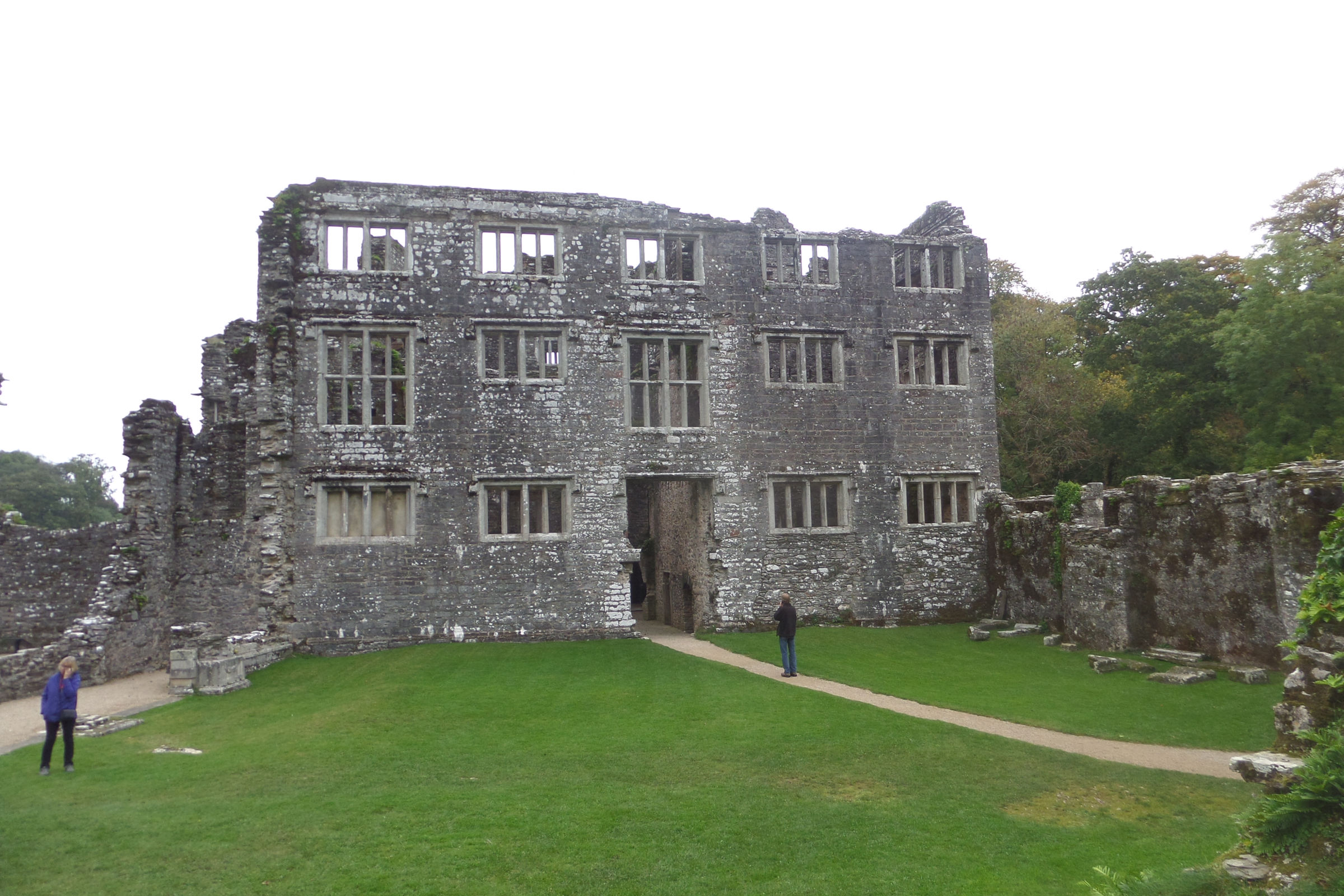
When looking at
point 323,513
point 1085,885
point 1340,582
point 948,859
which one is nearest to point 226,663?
point 323,513

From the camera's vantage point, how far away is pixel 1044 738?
1262 centimetres

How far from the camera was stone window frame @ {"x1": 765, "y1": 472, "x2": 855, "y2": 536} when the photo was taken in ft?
76.8

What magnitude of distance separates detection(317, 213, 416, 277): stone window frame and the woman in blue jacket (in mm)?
12305

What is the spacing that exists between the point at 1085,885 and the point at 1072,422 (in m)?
31.5

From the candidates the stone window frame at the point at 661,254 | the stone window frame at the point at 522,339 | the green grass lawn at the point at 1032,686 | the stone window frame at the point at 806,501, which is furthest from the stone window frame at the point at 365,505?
the stone window frame at the point at 806,501

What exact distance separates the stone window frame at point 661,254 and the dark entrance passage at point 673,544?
17.8ft

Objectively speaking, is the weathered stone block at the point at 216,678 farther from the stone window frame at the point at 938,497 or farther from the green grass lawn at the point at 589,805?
the stone window frame at the point at 938,497

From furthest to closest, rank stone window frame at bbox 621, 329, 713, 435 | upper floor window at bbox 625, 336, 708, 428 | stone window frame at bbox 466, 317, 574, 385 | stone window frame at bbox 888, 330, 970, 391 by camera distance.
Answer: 1. stone window frame at bbox 888, 330, 970, 391
2. upper floor window at bbox 625, 336, 708, 428
3. stone window frame at bbox 621, 329, 713, 435
4. stone window frame at bbox 466, 317, 574, 385

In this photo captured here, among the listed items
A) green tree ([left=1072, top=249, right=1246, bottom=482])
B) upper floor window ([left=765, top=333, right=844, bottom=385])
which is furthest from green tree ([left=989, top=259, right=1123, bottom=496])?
upper floor window ([left=765, top=333, right=844, bottom=385])

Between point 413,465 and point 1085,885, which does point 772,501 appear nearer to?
point 413,465

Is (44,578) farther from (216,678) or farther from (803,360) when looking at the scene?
(803,360)

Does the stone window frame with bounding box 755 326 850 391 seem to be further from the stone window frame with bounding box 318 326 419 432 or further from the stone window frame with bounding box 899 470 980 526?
the stone window frame with bounding box 318 326 419 432

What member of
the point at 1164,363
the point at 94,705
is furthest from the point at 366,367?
the point at 1164,363

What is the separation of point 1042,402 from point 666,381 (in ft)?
66.7
